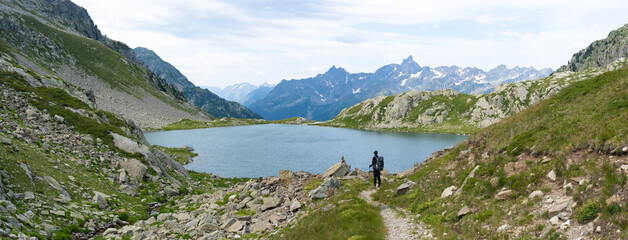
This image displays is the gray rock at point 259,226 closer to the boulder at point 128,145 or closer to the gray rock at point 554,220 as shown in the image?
the gray rock at point 554,220

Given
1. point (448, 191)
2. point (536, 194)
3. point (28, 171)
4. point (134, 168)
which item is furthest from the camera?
Result: point (134, 168)

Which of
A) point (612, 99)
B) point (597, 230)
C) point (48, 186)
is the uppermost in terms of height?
point (612, 99)

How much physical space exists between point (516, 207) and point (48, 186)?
36.5 meters

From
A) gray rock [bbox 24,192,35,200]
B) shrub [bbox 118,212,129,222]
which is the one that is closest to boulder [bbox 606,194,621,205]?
shrub [bbox 118,212,129,222]

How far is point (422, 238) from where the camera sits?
17.3 m

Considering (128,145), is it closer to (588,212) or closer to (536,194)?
(536,194)

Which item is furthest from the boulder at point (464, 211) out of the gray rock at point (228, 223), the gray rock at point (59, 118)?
the gray rock at point (59, 118)

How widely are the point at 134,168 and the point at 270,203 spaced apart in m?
22.1

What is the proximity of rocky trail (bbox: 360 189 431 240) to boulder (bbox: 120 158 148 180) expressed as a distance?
3255 cm

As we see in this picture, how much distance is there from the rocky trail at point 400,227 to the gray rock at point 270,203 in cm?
1060

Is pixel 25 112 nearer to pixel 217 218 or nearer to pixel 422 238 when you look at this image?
pixel 217 218

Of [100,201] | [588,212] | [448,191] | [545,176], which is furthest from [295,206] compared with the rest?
[588,212]

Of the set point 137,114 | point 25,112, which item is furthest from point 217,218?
point 137,114

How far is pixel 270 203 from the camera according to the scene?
29406 millimetres
